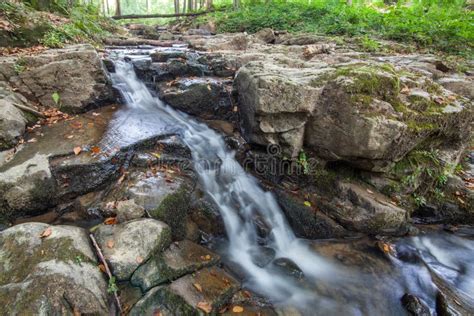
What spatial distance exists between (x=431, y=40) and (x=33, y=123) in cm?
1363

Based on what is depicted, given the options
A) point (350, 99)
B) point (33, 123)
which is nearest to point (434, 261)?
point (350, 99)

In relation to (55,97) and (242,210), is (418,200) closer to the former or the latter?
(242,210)

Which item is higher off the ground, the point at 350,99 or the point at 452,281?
the point at 350,99

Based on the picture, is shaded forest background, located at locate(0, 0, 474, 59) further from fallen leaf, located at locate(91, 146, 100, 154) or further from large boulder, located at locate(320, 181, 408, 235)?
large boulder, located at locate(320, 181, 408, 235)

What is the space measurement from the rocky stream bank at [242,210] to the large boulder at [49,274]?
0.02 m

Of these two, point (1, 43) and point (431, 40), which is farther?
point (431, 40)

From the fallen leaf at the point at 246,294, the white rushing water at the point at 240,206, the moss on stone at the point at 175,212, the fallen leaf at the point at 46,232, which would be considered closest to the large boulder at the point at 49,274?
the fallen leaf at the point at 46,232

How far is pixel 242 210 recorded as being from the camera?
5262 mm

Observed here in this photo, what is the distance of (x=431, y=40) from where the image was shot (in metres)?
10.9

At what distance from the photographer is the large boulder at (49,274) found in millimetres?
2701

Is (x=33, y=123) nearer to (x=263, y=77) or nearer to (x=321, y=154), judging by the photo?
(x=263, y=77)

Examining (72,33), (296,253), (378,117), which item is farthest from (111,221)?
(72,33)

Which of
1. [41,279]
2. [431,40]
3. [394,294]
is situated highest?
[431,40]

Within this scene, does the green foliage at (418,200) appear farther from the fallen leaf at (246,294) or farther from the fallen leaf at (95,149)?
the fallen leaf at (95,149)
